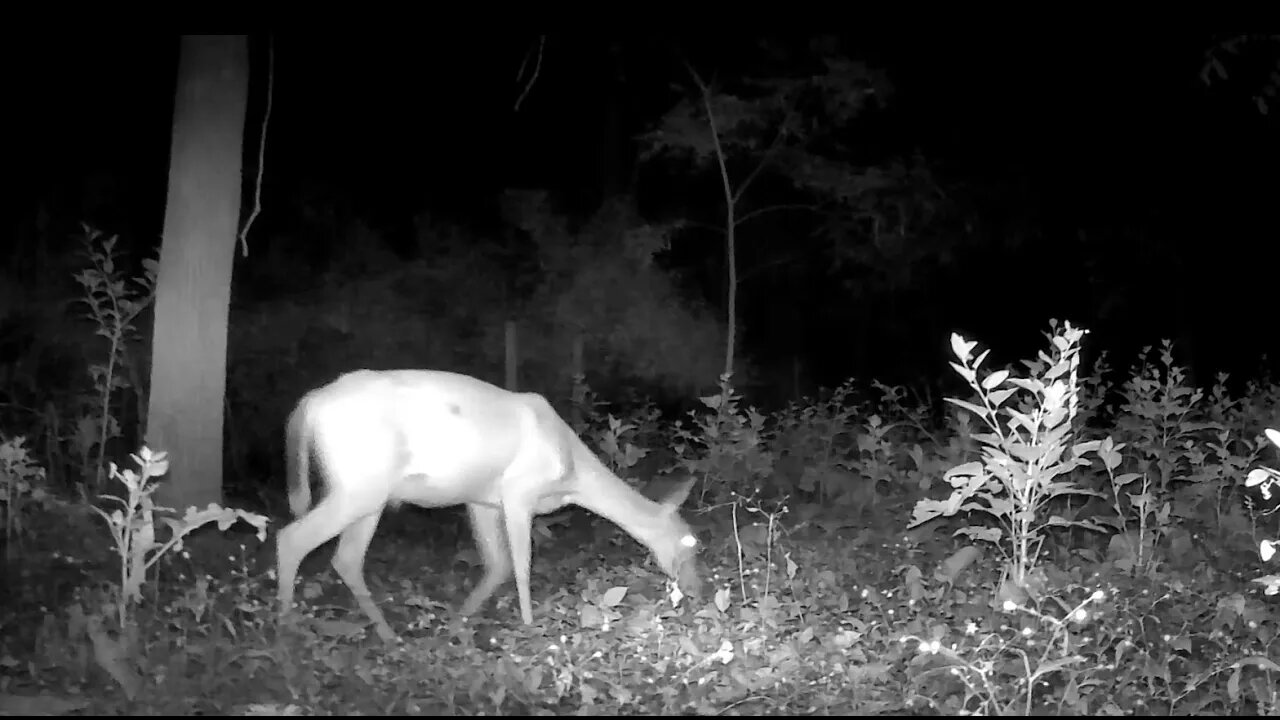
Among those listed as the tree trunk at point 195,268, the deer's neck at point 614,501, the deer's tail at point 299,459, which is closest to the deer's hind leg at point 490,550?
the deer's neck at point 614,501

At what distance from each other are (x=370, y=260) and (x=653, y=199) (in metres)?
8.03

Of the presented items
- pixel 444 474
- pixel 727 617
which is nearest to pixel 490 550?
pixel 444 474

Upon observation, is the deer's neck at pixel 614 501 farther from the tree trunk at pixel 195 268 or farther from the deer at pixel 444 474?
the tree trunk at pixel 195 268

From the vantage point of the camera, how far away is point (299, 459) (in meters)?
6.87

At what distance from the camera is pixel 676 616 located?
6.19m

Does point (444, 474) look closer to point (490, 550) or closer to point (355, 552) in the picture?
point (355, 552)

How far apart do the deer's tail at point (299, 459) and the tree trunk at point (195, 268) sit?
0.94 m

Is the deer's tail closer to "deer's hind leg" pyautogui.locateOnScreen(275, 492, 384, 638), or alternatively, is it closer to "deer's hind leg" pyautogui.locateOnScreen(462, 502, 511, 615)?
"deer's hind leg" pyautogui.locateOnScreen(275, 492, 384, 638)

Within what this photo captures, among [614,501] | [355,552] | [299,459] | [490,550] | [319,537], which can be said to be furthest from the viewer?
[490,550]

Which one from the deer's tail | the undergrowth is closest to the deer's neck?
the undergrowth

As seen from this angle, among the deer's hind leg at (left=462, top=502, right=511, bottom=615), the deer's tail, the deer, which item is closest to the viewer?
the deer

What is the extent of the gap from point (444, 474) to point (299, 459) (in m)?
0.78

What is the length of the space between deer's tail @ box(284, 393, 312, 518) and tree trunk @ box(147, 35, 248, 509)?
3.10 feet

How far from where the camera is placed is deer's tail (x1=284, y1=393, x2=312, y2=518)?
681 centimetres
